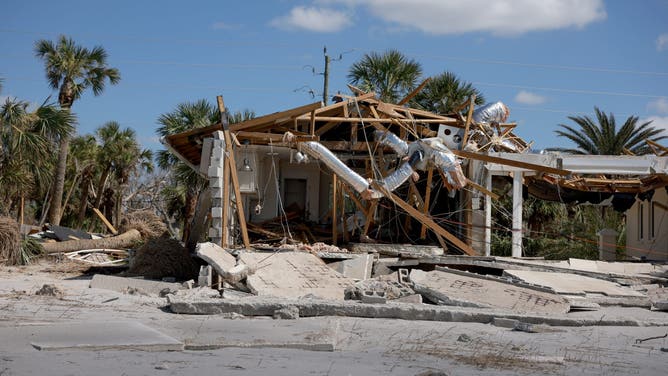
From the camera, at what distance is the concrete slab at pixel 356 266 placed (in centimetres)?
1645

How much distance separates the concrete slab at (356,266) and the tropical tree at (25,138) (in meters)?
9.67

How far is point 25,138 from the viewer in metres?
21.6

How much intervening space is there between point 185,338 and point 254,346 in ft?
3.58

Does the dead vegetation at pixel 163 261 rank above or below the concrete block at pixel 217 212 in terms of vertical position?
below

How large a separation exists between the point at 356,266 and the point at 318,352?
8.00 metres

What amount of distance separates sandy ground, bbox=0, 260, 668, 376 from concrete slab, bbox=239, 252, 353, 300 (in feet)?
5.78

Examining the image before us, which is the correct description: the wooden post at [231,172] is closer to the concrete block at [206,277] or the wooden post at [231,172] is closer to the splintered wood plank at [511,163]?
the concrete block at [206,277]

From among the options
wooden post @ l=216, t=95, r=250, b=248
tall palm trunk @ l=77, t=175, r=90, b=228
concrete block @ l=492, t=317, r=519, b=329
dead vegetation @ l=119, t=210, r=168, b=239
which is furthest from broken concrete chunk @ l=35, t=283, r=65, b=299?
tall palm trunk @ l=77, t=175, r=90, b=228

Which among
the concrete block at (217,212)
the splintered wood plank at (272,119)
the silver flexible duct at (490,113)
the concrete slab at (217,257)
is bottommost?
the concrete slab at (217,257)

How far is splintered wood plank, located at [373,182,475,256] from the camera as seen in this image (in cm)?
1698

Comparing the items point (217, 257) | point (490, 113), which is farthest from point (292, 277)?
point (490, 113)

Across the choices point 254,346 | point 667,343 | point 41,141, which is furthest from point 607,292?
point 41,141

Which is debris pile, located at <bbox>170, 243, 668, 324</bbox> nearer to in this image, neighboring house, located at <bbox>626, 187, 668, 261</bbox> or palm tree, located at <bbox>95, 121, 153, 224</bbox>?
neighboring house, located at <bbox>626, 187, 668, 261</bbox>

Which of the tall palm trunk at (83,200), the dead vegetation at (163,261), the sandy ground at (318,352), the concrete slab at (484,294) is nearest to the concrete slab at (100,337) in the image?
the sandy ground at (318,352)
